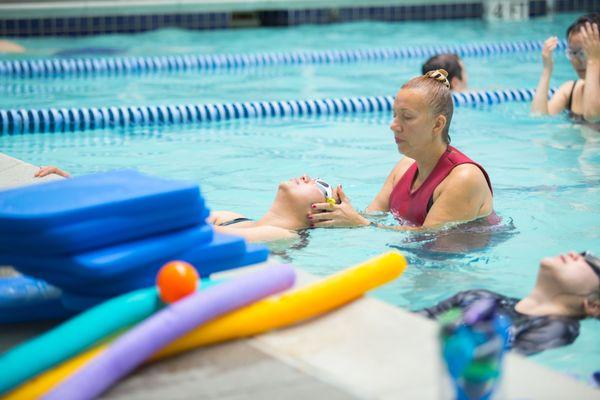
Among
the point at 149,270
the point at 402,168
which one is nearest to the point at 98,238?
the point at 149,270

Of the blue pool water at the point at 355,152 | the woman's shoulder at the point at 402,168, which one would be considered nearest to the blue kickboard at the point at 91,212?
the blue pool water at the point at 355,152

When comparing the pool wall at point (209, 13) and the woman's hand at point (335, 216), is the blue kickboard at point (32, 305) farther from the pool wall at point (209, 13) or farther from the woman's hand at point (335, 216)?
the pool wall at point (209, 13)

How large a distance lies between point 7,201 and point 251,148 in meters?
4.47

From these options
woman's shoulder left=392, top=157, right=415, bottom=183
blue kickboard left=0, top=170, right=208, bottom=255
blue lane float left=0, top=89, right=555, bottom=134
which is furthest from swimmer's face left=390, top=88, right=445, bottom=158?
blue lane float left=0, top=89, right=555, bottom=134

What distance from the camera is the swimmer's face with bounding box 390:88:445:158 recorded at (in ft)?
14.8

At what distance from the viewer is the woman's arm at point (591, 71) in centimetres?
692

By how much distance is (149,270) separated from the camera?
3.04 meters

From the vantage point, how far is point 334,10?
1491 centimetres

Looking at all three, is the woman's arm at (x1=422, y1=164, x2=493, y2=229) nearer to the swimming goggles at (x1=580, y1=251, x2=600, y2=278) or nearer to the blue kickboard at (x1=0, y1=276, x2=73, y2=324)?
the swimming goggles at (x1=580, y1=251, x2=600, y2=278)

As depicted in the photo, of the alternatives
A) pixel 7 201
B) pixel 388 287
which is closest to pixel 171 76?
pixel 388 287

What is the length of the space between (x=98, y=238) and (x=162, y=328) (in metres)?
0.39

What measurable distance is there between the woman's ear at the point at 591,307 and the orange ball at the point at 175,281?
59.1 inches

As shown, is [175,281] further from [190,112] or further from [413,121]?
[190,112]

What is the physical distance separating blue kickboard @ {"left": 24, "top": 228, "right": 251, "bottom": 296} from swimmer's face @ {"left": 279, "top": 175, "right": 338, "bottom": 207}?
4.50ft
